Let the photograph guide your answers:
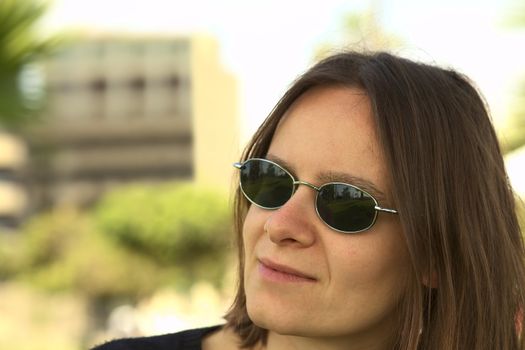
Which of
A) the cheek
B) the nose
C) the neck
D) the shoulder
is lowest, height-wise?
the shoulder

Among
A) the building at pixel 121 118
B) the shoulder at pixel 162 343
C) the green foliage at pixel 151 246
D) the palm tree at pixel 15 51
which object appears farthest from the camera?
the building at pixel 121 118

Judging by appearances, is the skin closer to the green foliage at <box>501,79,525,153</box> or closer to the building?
the green foliage at <box>501,79,525,153</box>

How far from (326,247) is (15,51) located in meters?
2.20

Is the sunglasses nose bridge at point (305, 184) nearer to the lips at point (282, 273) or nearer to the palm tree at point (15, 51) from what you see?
the lips at point (282, 273)

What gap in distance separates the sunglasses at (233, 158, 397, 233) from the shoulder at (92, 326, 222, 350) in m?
0.42

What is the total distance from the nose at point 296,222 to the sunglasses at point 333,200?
2cm

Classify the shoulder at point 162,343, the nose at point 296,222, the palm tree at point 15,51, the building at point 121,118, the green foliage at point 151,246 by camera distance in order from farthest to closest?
the building at point 121,118 < the green foliage at point 151,246 < the palm tree at point 15,51 < the shoulder at point 162,343 < the nose at point 296,222

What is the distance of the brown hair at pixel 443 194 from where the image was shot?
1940 millimetres

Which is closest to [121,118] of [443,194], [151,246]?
[151,246]

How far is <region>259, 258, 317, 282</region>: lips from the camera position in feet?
6.21

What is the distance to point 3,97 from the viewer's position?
3.62 metres

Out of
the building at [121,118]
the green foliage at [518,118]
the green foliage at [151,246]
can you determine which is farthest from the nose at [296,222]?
the building at [121,118]

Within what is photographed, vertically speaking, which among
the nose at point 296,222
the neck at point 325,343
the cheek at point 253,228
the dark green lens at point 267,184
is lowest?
the neck at point 325,343

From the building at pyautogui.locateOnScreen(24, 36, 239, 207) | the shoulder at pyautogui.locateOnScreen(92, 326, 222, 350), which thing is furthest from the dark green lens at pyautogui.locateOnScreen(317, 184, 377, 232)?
the building at pyautogui.locateOnScreen(24, 36, 239, 207)
